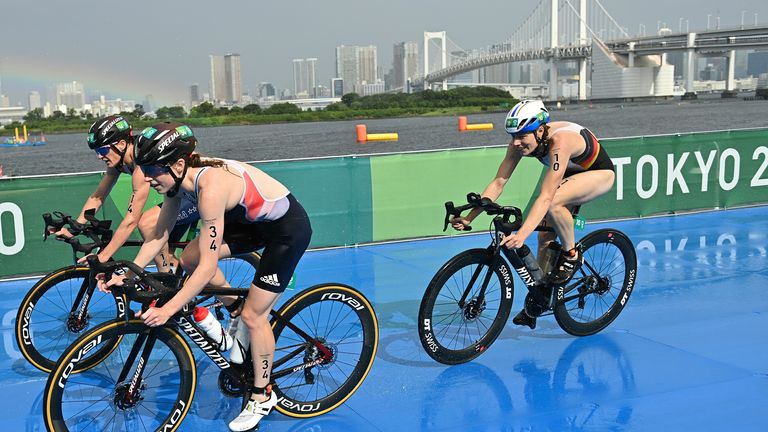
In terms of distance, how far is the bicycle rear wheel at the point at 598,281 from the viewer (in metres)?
6.30

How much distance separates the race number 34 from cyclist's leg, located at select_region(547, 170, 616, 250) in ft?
20.8

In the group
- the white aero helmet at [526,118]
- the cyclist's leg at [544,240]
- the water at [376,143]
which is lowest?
the water at [376,143]

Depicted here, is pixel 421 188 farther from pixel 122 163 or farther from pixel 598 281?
pixel 122 163

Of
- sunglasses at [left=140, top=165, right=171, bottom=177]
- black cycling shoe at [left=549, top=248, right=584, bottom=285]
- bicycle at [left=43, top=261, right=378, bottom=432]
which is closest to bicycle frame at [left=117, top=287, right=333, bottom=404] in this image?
bicycle at [left=43, top=261, right=378, bottom=432]

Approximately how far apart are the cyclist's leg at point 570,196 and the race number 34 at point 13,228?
6.34 metres

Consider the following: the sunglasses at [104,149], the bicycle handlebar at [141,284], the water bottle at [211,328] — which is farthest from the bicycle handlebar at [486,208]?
the sunglasses at [104,149]

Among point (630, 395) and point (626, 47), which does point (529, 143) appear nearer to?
A: point (630, 395)

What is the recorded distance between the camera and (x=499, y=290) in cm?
619

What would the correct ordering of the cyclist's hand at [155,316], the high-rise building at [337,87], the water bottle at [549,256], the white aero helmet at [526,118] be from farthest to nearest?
the high-rise building at [337,87] → the water bottle at [549,256] → the white aero helmet at [526,118] → the cyclist's hand at [155,316]

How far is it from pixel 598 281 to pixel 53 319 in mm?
5007

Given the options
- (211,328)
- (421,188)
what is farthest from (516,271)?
(421,188)

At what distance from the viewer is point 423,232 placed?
438 inches

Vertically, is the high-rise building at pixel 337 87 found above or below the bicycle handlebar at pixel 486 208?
above

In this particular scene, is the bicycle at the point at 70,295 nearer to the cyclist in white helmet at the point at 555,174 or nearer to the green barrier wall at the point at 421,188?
the cyclist in white helmet at the point at 555,174
